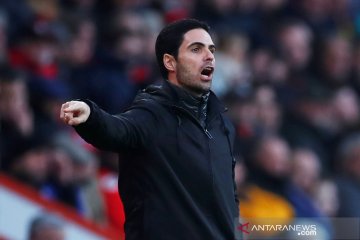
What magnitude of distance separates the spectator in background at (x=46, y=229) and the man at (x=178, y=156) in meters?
2.06

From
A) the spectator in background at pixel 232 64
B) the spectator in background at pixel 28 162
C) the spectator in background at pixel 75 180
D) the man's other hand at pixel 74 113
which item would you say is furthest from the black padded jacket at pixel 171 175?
the spectator in background at pixel 232 64

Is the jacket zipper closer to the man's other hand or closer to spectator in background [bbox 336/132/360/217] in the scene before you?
the man's other hand

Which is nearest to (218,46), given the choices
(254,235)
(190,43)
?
(254,235)

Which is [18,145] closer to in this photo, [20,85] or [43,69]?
[20,85]

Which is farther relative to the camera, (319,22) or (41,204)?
(319,22)

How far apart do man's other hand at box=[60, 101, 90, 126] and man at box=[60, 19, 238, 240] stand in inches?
6.7

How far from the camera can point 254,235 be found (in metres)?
6.09

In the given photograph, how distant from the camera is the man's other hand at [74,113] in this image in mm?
4297

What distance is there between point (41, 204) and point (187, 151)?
2654 mm

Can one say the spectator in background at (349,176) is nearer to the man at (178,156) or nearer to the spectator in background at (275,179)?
the spectator in background at (275,179)

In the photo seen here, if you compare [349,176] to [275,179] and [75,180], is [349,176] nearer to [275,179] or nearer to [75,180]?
[275,179]

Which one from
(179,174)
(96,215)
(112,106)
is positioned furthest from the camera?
(112,106)

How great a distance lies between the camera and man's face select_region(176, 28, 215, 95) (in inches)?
191

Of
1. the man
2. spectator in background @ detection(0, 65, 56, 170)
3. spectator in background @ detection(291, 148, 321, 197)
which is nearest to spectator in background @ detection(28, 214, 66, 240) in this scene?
spectator in background @ detection(0, 65, 56, 170)
